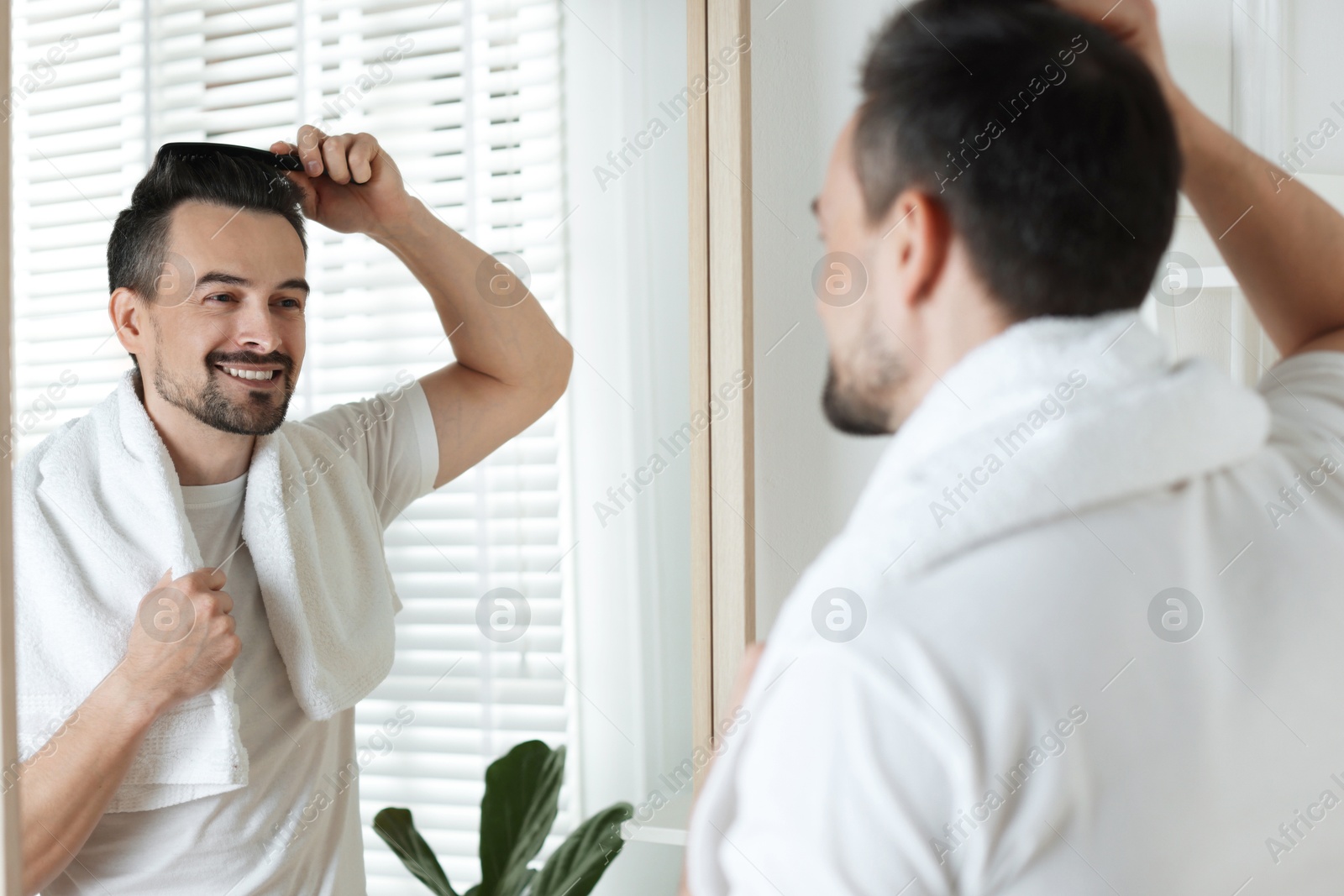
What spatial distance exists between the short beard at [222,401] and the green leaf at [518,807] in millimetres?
312

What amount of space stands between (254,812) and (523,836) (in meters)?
0.20

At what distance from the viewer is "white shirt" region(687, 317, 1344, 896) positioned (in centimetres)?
28

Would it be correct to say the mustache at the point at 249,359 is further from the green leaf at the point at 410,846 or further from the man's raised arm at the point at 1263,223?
the man's raised arm at the point at 1263,223

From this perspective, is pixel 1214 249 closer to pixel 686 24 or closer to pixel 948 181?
pixel 948 181

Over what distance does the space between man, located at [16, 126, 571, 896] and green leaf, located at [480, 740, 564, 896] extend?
10cm

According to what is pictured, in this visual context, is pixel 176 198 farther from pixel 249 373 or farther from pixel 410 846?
pixel 410 846

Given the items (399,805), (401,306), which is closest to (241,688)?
(399,805)

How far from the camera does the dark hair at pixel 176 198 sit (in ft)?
1.92

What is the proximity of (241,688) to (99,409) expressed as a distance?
0.68 ft

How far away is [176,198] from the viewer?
1.94 ft

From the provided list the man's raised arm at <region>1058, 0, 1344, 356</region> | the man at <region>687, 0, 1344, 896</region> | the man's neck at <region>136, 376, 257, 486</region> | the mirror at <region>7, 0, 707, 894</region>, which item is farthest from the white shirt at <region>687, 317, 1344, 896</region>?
the man's neck at <region>136, 376, 257, 486</region>

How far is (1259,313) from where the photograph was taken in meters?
0.43

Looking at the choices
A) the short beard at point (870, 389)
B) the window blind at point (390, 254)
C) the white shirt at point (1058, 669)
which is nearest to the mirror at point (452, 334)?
the window blind at point (390, 254)

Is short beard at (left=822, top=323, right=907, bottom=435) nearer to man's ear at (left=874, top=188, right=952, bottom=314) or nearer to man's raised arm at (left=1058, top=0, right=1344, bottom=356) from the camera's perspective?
man's ear at (left=874, top=188, right=952, bottom=314)
